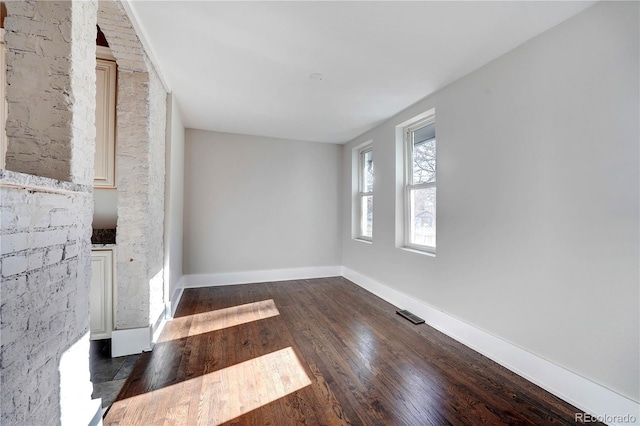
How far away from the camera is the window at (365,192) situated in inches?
178

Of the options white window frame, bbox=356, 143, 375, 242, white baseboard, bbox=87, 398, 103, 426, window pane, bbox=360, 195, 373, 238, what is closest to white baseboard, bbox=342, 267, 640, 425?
window pane, bbox=360, 195, 373, 238

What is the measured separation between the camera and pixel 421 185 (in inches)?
127

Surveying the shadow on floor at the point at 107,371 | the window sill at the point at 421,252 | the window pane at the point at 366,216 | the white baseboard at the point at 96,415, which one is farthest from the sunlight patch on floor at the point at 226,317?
the window pane at the point at 366,216

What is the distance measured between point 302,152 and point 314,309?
2.75 meters

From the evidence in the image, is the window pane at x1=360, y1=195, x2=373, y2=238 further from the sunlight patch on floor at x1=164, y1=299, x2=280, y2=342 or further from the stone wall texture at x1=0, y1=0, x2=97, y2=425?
the stone wall texture at x1=0, y1=0, x2=97, y2=425

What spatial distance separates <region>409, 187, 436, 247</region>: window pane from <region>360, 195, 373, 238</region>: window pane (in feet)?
3.54

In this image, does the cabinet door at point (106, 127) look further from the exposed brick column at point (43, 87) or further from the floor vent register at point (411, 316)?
the floor vent register at point (411, 316)

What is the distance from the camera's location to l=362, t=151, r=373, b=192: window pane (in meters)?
4.57

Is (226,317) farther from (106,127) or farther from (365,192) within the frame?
(365,192)

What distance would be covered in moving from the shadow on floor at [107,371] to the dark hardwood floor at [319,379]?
56mm

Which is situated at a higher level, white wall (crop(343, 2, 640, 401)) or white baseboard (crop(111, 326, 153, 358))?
white wall (crop(343, 2, 640, 401))

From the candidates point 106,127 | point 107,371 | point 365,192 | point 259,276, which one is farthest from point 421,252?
point 106,127

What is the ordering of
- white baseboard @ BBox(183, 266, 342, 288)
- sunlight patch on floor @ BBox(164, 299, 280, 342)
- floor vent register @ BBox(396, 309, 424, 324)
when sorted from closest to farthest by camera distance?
sunlight patch on floor @ BBox(164, 299, 280, 342)
floor vent register @ BBox(396, 309, 424, 324)
white baseboard @ BBox(183, 266, 342, 288)

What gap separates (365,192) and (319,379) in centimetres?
320
